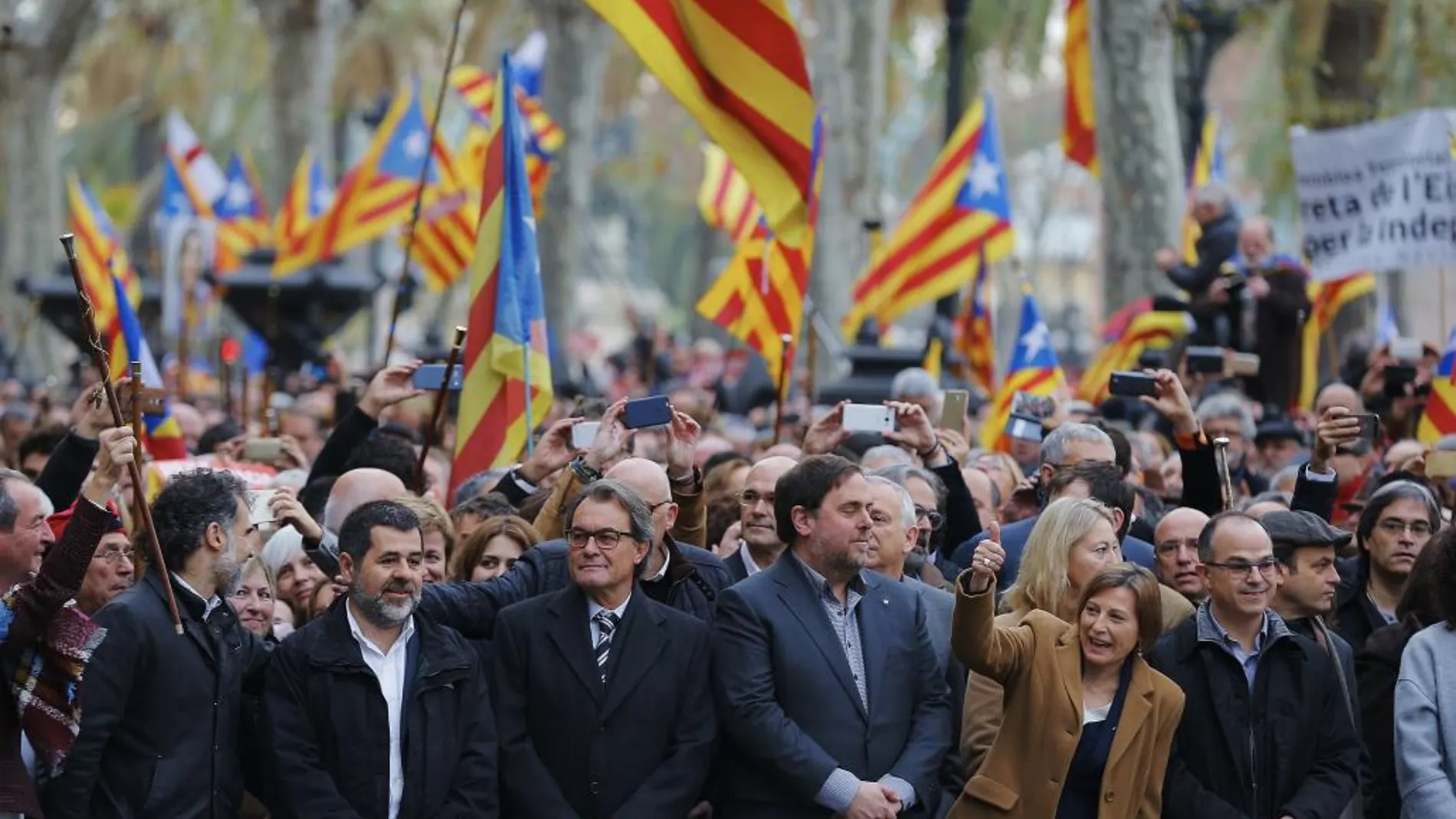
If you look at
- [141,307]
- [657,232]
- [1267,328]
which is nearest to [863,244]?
[141,307]

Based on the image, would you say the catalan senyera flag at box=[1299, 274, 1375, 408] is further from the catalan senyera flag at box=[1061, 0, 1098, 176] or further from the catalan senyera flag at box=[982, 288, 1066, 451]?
the catalan senyera flag at box=[1061, 0, 1098, 176]

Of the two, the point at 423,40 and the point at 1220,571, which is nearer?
the point at 1220,571

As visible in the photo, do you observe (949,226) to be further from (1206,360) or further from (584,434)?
(584,434)

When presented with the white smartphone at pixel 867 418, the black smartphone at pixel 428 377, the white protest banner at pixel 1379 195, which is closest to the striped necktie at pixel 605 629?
the white smartphone at pixel 867 418

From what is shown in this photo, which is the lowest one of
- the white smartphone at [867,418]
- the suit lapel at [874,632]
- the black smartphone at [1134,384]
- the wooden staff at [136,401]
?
the suit lapel at [874,632]

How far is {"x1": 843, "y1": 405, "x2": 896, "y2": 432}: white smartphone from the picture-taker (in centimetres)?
952

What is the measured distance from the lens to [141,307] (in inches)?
1104

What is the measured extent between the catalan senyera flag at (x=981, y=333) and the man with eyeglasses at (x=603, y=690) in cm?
1031

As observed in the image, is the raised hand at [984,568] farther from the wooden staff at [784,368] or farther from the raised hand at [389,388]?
the wooden staff at [784,368]

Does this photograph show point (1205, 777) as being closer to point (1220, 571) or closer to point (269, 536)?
point (1220, 571)

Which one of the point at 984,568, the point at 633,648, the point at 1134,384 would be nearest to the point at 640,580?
the point at 633,648

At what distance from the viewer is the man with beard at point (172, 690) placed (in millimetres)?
7125

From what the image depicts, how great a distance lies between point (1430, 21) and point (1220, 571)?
19.0 m

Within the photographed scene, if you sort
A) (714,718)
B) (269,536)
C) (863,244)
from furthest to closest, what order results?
(863,244), (269,536), (714,718)
